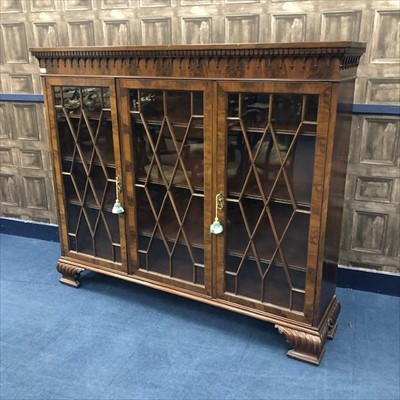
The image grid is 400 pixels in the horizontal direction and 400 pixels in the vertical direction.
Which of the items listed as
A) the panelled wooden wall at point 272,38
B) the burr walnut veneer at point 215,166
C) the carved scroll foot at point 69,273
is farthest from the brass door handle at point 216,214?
the carved scroll foot at point 69,273

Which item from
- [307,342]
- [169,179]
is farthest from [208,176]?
[307,342]

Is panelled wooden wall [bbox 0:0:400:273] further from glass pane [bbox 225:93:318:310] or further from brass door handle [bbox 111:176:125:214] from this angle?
brass door handle [bbox 111:176:125:214]

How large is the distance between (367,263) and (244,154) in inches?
35.8

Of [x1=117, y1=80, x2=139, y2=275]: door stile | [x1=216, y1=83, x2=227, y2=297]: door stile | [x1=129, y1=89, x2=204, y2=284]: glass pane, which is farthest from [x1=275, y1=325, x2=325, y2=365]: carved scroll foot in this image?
[x1=117, y1=80, x2=139, y2=275]: door stile

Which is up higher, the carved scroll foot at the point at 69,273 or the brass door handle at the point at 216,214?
the brass door handle at the point at 216,214

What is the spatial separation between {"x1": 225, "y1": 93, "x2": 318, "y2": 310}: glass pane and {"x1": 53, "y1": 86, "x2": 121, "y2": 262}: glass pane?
0.58 metres

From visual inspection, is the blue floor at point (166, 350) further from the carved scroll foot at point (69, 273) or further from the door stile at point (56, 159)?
the door stile at point (56, 159)

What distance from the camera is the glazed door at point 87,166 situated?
74.7 inches

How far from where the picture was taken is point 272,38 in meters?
1.95

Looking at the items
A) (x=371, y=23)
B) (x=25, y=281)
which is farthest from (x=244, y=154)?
(x=25, y=281)

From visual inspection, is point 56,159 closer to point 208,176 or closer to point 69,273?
point 69,273

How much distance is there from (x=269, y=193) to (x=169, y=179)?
0.43m

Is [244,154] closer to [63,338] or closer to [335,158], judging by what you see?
[335,158]

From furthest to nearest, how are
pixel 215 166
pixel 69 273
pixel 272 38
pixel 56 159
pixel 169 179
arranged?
pixel 69 273
pixel 56 159
pixel 272 38
pixel 169 179
pixel 215 166
